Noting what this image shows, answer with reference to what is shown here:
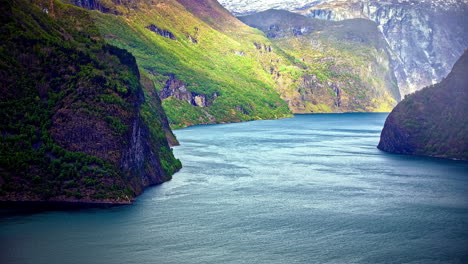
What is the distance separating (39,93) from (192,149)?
7126 centimetres

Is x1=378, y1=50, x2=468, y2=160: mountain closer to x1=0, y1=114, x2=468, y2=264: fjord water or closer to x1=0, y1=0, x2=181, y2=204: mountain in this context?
x1=0, y1=114, x2=468, y2=264: fjord water

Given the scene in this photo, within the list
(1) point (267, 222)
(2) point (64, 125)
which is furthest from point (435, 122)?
(2) point (64, 125)

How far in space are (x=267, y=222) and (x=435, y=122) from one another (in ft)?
286

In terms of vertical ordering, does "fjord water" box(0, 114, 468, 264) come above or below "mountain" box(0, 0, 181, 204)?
below

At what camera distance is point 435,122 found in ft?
505

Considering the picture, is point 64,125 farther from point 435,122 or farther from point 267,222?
point 435,122

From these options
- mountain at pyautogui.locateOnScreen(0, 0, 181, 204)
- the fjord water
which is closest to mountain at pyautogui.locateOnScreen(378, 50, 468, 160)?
the fjord water

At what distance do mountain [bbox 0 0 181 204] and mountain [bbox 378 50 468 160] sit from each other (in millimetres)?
74828

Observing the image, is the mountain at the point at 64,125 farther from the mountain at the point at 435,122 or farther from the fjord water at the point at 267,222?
the mountain at the point at 435,122

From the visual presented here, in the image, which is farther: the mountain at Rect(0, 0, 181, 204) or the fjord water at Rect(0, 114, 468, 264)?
the mountain at Rect(0, 0, 181, 204)

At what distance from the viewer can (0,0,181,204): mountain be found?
85625 millimetres

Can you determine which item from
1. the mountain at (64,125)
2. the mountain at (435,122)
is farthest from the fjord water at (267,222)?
the mountain at (435,122)

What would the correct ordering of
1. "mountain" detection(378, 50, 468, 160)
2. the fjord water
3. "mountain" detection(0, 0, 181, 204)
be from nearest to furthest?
the fjord water → "mountain" detection(0, 0, 181, 204) → "mountain" detection(378, 50, 468, 160)

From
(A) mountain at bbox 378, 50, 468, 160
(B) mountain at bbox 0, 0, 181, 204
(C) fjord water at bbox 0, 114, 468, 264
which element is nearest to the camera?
(C) fjord water at bbox 0, 114, 468, 264
